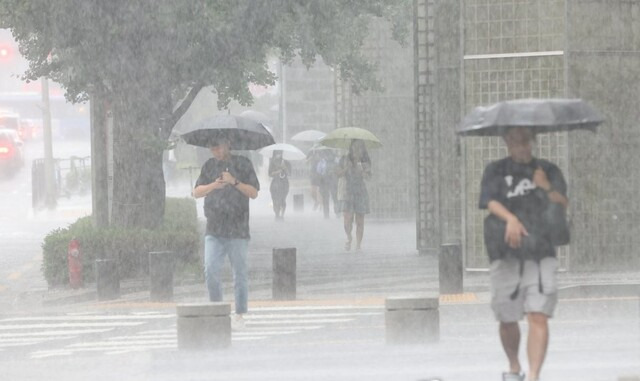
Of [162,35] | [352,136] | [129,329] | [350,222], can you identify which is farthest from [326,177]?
[129,329]

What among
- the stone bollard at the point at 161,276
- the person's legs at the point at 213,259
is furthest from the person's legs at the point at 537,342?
the stone bollard at the point at 161,276

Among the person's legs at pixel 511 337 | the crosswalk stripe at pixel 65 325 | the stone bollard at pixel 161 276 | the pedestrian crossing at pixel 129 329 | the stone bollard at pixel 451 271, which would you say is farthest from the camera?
the stone bollard at pixel 161 276

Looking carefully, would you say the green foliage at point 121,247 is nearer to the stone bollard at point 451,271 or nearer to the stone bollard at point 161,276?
the stone bollard at point 161,276

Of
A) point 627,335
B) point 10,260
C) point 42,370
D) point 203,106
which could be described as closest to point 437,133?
point 10,260

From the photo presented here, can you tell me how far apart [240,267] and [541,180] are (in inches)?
224

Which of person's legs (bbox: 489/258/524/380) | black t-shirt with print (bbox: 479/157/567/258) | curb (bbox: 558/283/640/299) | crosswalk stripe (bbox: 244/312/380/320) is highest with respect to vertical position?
black t-shirt with print (bbox: 479/157/567/258)

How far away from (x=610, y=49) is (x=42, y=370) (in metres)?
10.4

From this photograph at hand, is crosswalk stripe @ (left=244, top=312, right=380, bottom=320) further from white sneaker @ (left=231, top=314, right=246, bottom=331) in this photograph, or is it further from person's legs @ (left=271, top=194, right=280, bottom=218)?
person's legs @ (left=271, top=194, right=280, bottom=218)

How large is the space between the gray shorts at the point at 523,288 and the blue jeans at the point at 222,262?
5.23 metres

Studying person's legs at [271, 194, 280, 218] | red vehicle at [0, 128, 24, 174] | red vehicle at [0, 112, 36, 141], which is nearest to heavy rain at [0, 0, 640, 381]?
person's legs at [271, 194, 280, 218]

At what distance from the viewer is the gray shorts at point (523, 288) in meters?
10.0

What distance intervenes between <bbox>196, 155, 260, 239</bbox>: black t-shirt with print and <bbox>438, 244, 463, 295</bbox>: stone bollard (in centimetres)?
445

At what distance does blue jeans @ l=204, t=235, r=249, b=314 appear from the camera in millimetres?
15055

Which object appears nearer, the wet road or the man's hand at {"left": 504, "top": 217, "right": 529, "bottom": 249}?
the man's hand at {"left": 504, "top": 217, "right": 529, "bottom": 249}
